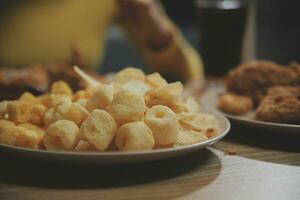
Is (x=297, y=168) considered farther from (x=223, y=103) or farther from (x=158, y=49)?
(x=158, y=49)

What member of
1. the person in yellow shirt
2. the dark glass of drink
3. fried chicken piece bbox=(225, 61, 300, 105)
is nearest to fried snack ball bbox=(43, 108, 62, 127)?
fried chicken piece bbox=(225, 61, 300, 105)

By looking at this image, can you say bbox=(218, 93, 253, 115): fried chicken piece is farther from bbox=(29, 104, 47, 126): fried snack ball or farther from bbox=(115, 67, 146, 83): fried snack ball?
bbox=(29, 104, 47, 126): fried snack ball

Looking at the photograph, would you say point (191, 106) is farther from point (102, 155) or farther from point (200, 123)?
point (102, 155)

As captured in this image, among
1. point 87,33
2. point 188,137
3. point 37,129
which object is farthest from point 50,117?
point 87,33

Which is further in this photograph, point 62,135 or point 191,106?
point 191,106

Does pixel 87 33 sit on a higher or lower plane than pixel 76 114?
lower

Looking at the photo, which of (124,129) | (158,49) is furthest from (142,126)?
(158,49)
